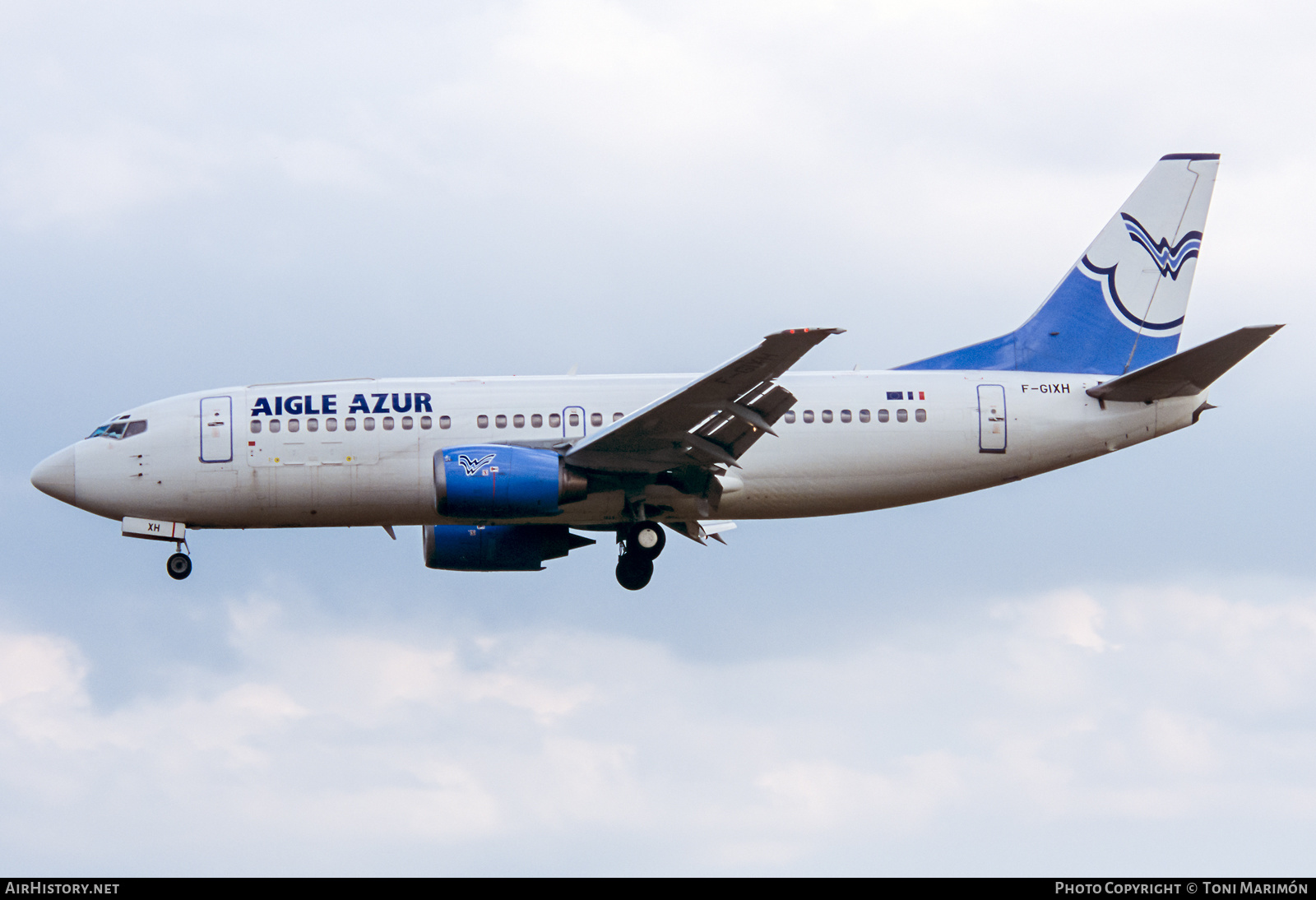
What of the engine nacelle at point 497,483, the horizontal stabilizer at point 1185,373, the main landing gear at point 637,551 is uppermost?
the horizontal stabilizer at point 1185,373

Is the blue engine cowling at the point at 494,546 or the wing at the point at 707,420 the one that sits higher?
the wing at the point at 707,420

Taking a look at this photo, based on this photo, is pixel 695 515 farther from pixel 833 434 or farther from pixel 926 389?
pixel 926 389

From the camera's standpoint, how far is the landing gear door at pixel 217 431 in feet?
91.1

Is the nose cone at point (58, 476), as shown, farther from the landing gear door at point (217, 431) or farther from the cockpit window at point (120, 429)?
the landing gear door at point (217, 431)

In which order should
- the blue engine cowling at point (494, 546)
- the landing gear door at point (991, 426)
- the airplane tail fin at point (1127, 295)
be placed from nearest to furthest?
the landing gear door at point (991, 426) → the airplane tail fin at point (1127, 295) → the blue engine cowling at point (494, 546)

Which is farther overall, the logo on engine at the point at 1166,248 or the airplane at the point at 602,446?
the logo on engine at the point at 1166,248

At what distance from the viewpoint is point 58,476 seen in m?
28.5

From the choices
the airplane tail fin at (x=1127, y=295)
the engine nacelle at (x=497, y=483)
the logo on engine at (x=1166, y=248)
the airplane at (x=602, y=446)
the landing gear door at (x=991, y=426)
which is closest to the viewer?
the engine nacelle at (x=497, y=483)

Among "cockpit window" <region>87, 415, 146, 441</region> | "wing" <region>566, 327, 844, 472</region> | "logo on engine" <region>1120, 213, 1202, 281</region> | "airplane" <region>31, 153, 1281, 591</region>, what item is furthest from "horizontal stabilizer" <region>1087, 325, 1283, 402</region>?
"cockpit window" <region>87, 415, 146, 441</region>

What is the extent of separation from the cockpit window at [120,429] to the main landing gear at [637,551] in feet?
31.3

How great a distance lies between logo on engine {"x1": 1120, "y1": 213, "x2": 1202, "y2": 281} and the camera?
102 feet

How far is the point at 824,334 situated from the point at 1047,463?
7.95 meters

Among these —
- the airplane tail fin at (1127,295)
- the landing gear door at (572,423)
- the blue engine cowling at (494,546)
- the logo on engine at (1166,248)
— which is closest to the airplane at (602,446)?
the landing gear door at (572,423)
